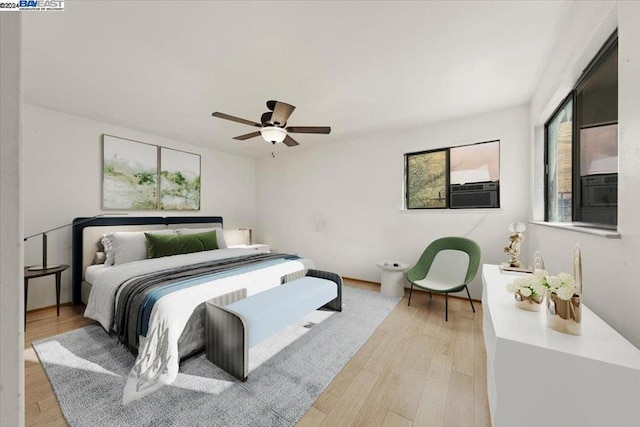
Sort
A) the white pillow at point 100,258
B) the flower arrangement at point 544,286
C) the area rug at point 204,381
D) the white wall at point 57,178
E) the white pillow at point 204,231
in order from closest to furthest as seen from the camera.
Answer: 1. the flower arrangement at point 544,286
2. the area rug at point 204,381
3. the white wall at point 57,178
4. the white pillow at point 100,258
5. the white pillow at point 204,231

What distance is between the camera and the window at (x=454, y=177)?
129 inches

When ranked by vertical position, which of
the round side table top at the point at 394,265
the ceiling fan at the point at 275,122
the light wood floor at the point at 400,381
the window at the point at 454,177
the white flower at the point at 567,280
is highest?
the ceiling fan at the point at 275,122

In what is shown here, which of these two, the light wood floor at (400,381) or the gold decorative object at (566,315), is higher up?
the gold decorative object at (566,315)

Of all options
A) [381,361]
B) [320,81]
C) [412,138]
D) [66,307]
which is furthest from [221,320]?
[412,138]

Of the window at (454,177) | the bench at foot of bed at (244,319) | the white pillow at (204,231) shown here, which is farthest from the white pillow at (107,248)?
the window at (454,177)

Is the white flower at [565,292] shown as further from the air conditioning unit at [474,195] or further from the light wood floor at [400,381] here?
the air conditioning unit at [474,195]

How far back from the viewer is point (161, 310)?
175 cm

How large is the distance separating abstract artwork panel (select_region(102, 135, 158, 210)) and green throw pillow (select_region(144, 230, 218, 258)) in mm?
760

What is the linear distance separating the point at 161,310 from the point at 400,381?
1.81 m

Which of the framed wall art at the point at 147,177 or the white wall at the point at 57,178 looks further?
the framed wall art at the point at 147,177

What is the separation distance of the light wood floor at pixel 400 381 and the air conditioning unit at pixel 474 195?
1.55 metres
